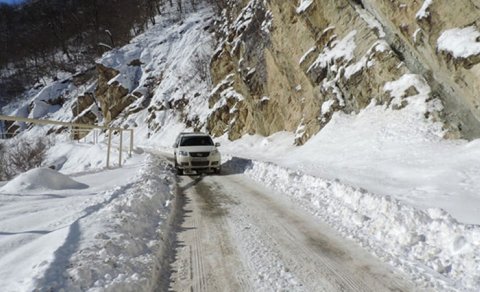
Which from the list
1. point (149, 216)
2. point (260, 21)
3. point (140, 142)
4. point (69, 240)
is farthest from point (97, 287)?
point (140, 142)

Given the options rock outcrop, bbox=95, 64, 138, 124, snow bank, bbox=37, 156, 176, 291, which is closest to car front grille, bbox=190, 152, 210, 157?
snow bank, bbox=37, 156, 176, 291

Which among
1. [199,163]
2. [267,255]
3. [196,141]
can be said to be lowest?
[267,255]

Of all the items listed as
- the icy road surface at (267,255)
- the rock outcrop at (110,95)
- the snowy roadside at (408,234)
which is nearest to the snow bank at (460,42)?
the snowy roadside at (408,234)

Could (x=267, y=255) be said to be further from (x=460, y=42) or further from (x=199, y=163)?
(x=460, y=42)

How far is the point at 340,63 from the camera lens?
2050cm

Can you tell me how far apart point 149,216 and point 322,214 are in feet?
11.6

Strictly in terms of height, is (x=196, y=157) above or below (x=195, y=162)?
above

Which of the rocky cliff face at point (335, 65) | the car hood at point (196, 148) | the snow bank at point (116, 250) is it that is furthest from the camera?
the car hood at point (196, 148)

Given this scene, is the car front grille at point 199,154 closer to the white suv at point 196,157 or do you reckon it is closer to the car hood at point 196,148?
the white suv at point 196,157

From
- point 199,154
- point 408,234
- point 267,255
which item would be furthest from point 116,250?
point 199,154

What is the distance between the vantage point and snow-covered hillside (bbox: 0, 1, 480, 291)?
4.70 m

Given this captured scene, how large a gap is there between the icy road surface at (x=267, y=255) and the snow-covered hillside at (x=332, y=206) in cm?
33

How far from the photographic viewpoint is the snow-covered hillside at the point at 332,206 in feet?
15.4

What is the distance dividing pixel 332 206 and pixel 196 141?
965 cm
